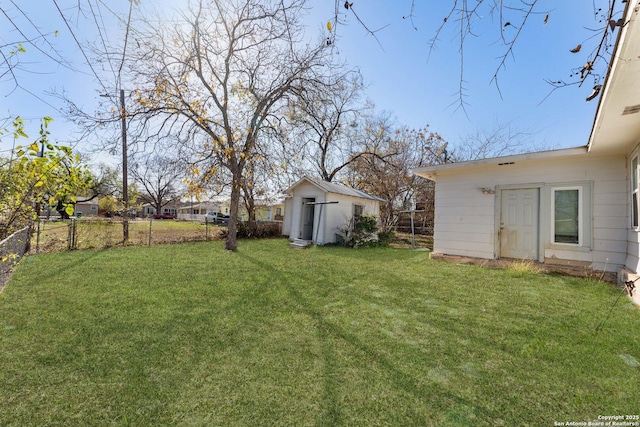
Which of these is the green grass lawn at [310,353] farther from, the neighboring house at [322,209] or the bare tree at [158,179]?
the neighboring house at [322,209]

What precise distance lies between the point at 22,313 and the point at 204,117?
637 centimetres

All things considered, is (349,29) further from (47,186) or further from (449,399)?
(47,186)

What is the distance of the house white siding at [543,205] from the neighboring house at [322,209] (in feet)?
14.8

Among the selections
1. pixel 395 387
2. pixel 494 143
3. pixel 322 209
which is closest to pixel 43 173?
pixel 395 387

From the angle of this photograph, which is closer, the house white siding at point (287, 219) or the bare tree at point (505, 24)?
the bare tree at point (505, 24)

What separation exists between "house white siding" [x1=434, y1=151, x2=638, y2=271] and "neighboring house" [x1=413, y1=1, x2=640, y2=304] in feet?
0.04

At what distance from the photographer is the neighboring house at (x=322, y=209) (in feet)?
36.6

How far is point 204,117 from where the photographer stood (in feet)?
26.6

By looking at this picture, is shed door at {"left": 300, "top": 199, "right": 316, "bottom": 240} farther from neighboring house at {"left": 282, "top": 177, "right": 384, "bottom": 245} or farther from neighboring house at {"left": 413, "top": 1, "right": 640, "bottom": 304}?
neighboring house at {"left": 413, "top": 1, "right": 640, "bottom": 304}

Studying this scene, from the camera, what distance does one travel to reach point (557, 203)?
19.1 feet

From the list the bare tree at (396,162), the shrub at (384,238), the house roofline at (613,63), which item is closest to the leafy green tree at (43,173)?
the house roofline at (613,63)

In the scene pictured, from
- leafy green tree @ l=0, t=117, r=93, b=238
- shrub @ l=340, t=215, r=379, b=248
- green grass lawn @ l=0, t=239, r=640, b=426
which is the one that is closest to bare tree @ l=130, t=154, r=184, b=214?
green grass lawn @ l=0, t=239, r=640, b=426

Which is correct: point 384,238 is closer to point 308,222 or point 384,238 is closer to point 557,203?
point 308,222

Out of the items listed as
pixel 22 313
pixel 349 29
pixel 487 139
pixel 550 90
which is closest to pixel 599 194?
pixel 550 90
